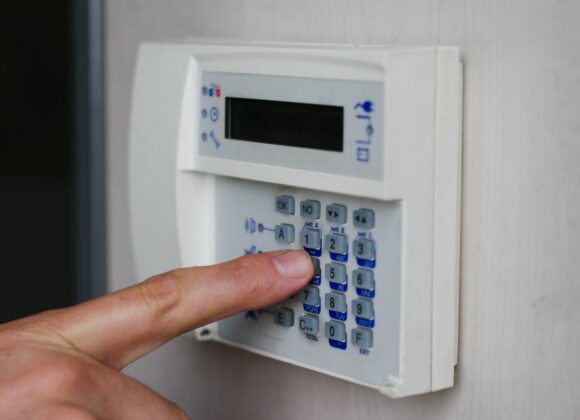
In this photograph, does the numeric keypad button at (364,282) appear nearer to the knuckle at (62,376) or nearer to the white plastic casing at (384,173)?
the white plastic casing at (384,173)

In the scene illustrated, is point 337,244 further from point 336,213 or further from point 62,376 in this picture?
point 62,376

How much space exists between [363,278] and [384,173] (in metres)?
0.06

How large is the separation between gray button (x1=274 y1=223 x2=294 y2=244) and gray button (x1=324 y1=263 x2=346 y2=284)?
0.03 meters

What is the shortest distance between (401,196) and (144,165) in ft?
0.65

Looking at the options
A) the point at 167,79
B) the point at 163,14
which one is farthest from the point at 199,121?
the point at 163,14

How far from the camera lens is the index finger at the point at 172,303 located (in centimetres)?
44

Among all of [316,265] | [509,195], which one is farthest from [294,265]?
[509,195]

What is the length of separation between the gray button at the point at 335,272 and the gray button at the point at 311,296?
0.04ft

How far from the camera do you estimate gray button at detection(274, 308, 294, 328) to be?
1.56 feet

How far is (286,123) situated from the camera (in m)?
0.45

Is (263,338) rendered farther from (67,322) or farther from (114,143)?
(114,143)

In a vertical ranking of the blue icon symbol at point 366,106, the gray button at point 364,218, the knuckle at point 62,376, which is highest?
the blue icon symbol at point 366,106

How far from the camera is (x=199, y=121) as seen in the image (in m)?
0.50

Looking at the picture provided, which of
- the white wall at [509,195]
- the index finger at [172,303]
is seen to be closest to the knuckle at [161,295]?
the index finger at [172,303]
